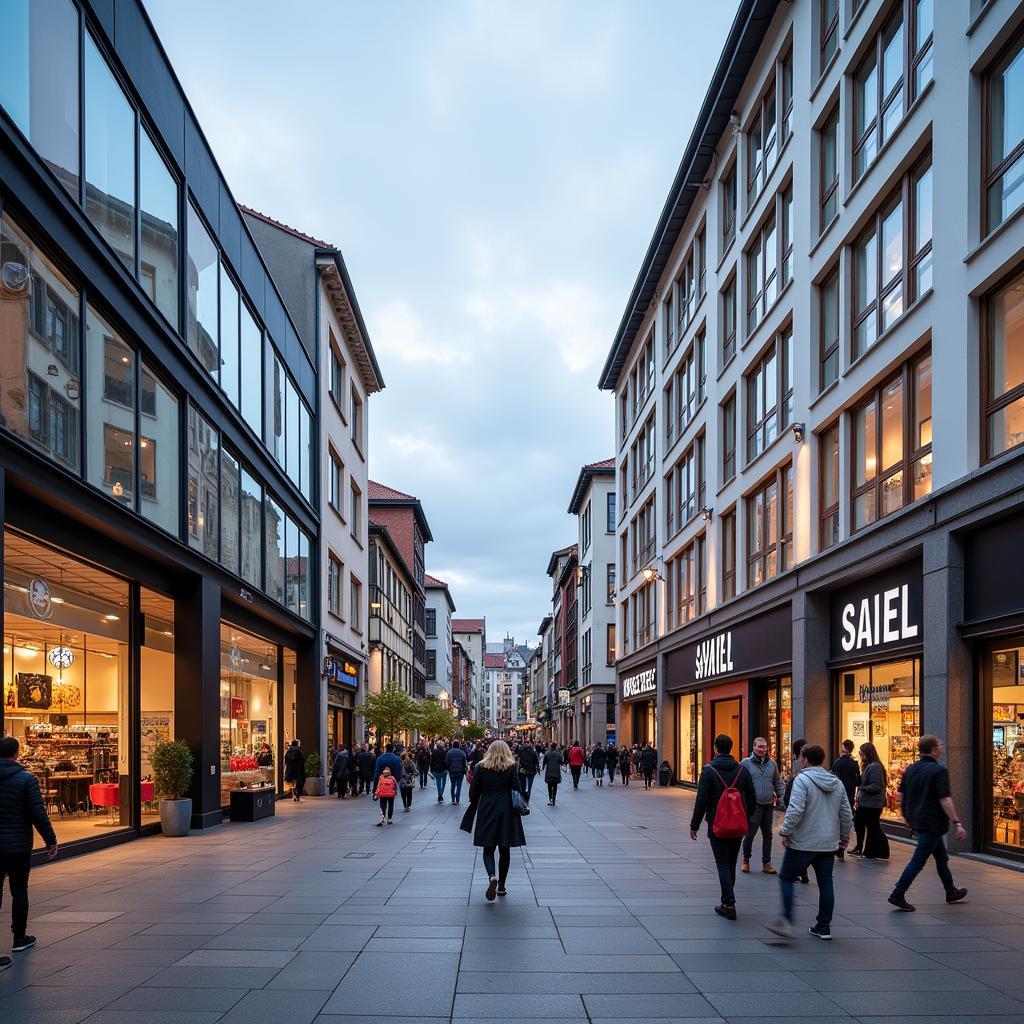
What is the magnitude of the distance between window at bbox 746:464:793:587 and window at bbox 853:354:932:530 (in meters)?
Answer: 4.12

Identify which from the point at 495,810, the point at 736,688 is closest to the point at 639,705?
the point at 736,688

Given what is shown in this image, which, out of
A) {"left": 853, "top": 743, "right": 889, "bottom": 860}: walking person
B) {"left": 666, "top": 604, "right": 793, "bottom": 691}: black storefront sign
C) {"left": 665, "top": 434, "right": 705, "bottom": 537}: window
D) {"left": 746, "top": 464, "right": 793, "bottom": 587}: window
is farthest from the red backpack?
{"left": 665, "top": 434, "right": 705, "bottom": 537}: window

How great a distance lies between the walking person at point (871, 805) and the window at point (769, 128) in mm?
15192

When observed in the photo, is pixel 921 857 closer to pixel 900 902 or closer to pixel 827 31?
pixel 900 902

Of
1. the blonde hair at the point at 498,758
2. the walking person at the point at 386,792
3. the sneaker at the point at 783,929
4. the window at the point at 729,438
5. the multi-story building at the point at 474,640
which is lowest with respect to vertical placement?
the multi-story building at the point at 474,640

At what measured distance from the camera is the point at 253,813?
22.1 meters

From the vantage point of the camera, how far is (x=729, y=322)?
30.7 meters

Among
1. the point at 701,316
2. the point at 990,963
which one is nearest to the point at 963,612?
the point at 990,963

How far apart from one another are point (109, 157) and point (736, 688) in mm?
20324

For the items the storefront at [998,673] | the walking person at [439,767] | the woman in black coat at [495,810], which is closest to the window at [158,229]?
the woman in black coat at [495,810]

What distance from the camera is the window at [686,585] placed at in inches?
1314

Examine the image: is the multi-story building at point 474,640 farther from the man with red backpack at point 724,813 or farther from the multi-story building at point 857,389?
the man with red backpack at point 724,813

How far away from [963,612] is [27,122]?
13558mm

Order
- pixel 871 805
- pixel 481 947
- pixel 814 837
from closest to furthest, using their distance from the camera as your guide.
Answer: pixel 481 947 < pixel 814 837 < pixel 871 805
